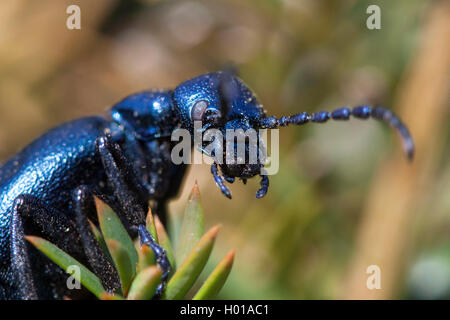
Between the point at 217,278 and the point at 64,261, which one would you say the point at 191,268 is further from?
the point at 64,261

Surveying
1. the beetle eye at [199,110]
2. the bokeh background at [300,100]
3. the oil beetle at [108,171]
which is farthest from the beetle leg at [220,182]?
the bokeh background at [300,100]

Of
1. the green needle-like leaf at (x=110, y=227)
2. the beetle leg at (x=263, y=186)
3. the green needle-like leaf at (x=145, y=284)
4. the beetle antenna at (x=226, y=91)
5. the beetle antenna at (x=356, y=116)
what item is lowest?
the green needle-like leaf at (x=145, y=284)

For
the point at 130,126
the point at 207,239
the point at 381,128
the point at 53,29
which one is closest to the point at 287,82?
the point at 381,128

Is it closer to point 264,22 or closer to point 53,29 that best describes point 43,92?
point 53,29

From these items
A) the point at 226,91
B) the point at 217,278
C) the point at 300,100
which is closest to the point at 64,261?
the point at 217,278

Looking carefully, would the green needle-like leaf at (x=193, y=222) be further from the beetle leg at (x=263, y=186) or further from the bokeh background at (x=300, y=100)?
the bokeh background at (x=300, y=100)

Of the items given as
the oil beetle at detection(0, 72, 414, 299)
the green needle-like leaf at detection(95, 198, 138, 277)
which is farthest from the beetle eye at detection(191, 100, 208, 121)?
the green needle-like leaf at detection(95, 198, 138, 277)

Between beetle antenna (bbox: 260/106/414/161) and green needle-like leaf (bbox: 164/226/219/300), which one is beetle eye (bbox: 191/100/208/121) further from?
green needle-like leaf (bbox: 164/226/219/300)
